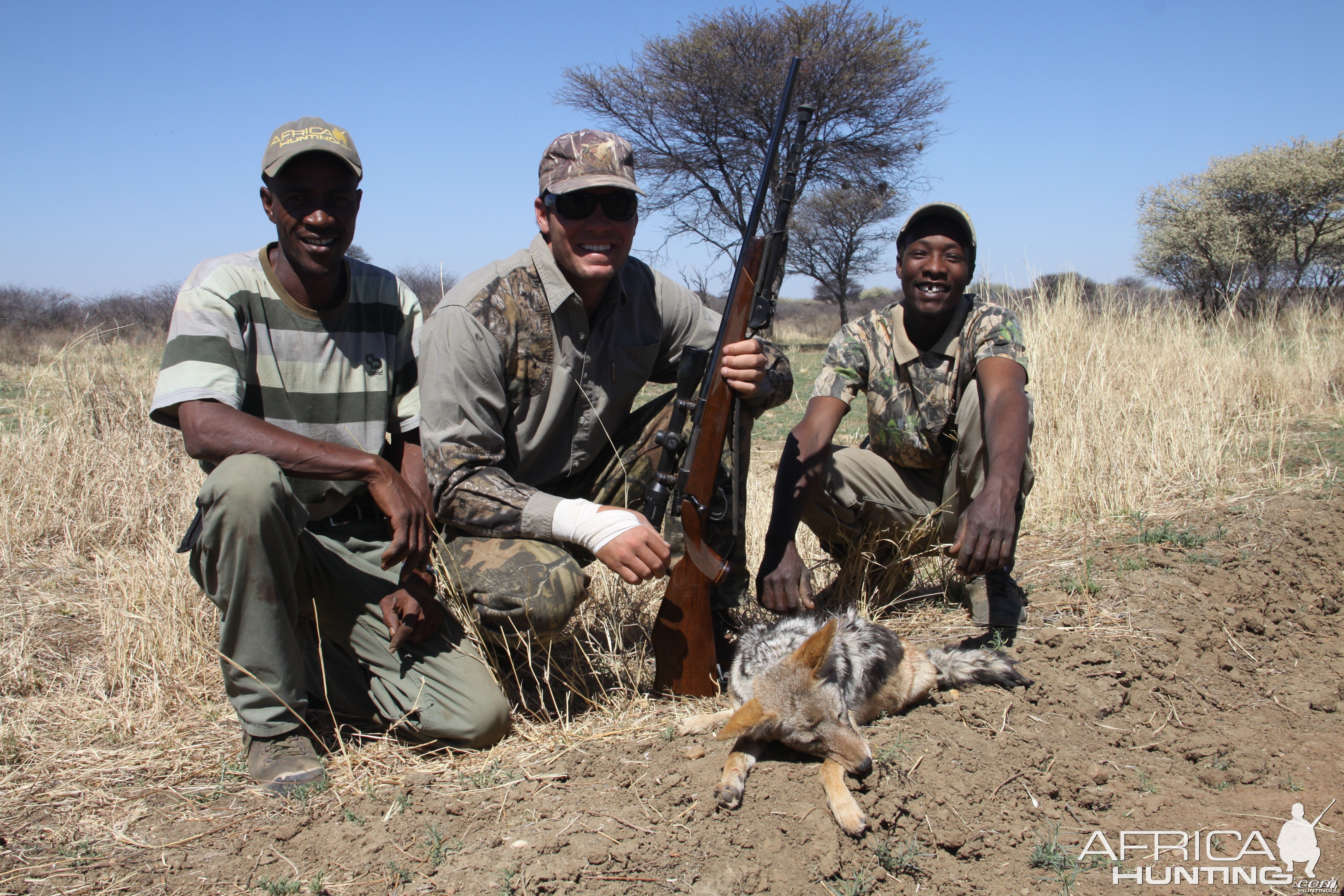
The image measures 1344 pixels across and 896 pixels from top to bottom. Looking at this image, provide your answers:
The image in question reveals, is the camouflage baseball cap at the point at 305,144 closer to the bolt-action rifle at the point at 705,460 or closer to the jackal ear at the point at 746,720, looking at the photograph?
the bolt-action rifle at the point at 705,460

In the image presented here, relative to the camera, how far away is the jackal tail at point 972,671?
3373 millimetres

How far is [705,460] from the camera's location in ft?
10.9

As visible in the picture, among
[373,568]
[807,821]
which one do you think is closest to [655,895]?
[807,821]

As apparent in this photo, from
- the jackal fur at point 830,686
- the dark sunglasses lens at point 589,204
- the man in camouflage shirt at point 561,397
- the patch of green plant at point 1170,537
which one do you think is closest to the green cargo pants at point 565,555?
the man in camouflage shirt at point 561,397

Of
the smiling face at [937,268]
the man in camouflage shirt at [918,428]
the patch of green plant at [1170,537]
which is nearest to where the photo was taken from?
the man in camouflage shirt at [918,428]

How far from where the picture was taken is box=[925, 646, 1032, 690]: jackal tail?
337 centimetres

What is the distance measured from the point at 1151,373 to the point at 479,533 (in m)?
6.40

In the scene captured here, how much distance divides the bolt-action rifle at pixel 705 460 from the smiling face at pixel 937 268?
0.86 m

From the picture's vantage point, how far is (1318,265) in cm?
2034

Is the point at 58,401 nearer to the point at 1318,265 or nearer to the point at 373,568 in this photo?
the point at 373,568

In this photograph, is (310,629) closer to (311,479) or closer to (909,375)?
(311,479)

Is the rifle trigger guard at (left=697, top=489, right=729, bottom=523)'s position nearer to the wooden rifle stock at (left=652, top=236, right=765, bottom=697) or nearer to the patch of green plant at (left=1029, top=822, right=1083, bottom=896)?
the wooden rifle stock at (left=652, top=236, right=765, bottom=697)

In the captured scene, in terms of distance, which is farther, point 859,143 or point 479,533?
point 859,143

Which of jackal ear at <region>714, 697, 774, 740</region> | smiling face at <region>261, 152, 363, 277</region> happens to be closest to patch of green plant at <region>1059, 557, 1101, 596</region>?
jackal ear at <region>714, 697, 774, 740</region>
